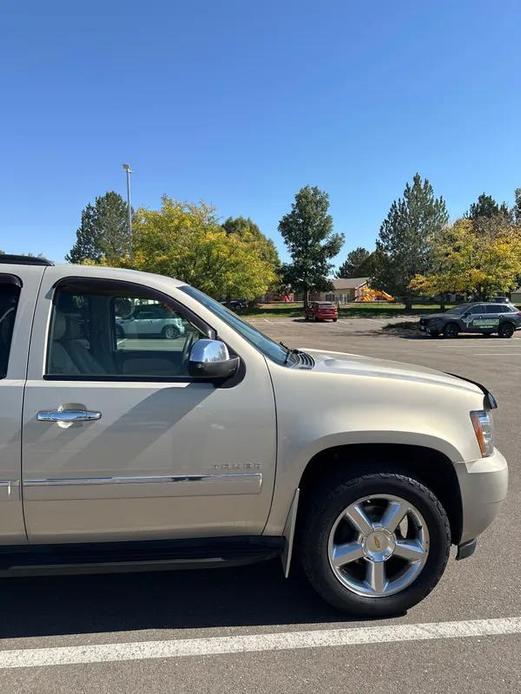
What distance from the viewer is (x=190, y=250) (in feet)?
98.0

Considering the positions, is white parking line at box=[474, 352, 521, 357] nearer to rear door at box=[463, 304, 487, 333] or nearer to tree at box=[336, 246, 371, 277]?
rear door at box=[463, 304, 487, 333]

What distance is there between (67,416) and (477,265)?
31.7m

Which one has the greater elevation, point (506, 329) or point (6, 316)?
point (6, 316)

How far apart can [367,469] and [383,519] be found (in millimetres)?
297

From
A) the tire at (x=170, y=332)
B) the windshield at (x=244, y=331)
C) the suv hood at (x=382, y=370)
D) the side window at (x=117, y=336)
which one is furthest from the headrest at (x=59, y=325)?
the suv hood at (x=382, y=370)

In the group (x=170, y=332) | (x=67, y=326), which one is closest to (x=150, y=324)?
(x=170, y=332)

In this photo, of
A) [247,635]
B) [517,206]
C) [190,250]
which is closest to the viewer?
[247,635]

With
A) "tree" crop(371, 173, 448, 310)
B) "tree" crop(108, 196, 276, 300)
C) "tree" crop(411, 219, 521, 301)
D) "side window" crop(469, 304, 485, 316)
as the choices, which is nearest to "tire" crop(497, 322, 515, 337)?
"side window" crop(469, 304, 485, 316)

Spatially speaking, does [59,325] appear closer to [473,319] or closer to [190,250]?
[473,319]

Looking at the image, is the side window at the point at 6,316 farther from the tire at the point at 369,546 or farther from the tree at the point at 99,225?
the tree at the point at 99,225

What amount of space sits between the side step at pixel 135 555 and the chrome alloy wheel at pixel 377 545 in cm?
35

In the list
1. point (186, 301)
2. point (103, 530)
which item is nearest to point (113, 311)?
point (186, 301)

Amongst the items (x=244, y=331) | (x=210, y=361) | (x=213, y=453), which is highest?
(x=244, y=331)

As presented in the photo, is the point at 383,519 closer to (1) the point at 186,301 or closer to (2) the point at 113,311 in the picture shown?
(1) the point at 186,301
